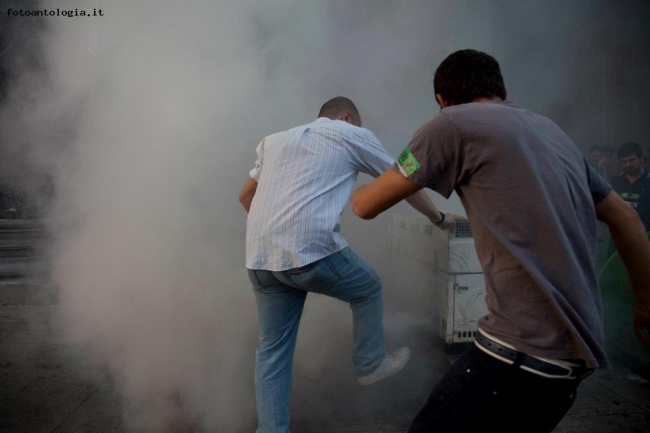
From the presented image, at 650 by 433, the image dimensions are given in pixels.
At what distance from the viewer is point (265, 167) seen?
6.08 ft

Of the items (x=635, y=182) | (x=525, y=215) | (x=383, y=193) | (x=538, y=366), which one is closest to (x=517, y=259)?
(x=525, y=215)

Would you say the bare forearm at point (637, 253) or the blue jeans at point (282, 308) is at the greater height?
the bare forearm at point (637, 253)

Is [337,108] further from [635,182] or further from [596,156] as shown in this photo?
[596,156]

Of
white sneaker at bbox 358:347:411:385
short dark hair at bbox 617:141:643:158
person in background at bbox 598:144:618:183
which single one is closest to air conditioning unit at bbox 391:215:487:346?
white sneaker at bbox 358:347:411:385

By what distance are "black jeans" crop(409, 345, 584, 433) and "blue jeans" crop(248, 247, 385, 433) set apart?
812mm

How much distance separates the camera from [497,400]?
0.96 metres

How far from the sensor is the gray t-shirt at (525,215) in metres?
0.94

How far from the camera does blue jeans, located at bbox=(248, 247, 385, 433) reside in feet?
5.74

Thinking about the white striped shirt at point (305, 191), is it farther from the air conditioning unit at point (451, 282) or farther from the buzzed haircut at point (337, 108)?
the air conditioning unit at point (451, 282)

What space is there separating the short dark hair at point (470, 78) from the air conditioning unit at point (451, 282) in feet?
5.20

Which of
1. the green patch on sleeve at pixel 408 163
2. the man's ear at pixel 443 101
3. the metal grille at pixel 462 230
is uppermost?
the man's ear at pixel 443 101

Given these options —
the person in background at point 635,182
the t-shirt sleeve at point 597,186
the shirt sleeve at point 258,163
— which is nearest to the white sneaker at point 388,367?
the shirt sleeve at point 258,163

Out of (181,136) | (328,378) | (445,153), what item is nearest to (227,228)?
(181,136)

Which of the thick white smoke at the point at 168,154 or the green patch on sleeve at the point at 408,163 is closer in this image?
the green patch on sleeve at the point at 408,163
